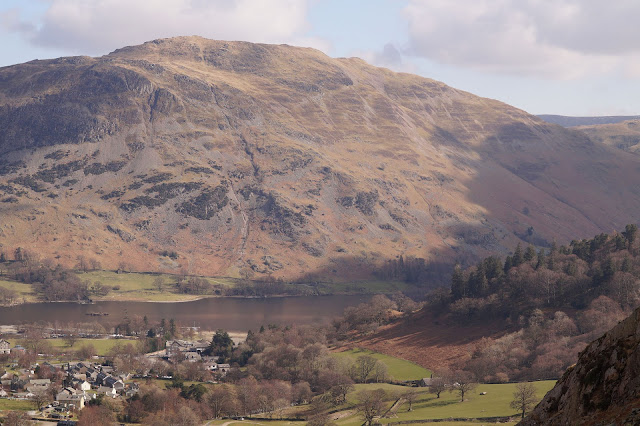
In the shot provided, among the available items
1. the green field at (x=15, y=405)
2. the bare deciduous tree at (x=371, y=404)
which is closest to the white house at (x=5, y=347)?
the green field at (x=15, y=405)

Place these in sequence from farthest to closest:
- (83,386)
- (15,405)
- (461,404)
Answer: (83,386), (15,405), (461,404)

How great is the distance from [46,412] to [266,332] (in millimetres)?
61571

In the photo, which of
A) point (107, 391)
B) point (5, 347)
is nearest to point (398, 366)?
point (107, 391)

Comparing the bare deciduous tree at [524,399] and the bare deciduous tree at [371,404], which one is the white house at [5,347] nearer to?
the bare deciduous tree at [371,404]

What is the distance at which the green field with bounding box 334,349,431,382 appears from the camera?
129 m

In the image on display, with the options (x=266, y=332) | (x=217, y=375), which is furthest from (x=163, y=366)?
(x=266, y=332)

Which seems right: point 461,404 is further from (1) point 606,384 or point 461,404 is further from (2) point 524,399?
(1) point 606,384

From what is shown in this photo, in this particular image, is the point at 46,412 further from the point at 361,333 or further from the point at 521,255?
the point at 521,255

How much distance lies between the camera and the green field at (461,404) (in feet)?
300

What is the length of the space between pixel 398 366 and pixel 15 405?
63.8 meters

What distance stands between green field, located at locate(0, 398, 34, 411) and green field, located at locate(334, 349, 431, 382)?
2111 inches

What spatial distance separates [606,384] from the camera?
21141 mm

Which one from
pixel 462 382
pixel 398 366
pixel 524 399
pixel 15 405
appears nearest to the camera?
pixel 524 399

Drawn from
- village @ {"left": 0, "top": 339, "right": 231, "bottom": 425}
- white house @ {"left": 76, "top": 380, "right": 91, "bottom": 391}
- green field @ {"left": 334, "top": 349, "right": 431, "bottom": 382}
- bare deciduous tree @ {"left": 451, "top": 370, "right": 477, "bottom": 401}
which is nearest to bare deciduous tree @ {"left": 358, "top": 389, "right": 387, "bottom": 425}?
bare deciduous tree @ {"left": 451, "top": 370, "right": 477, "bottom": 401}
